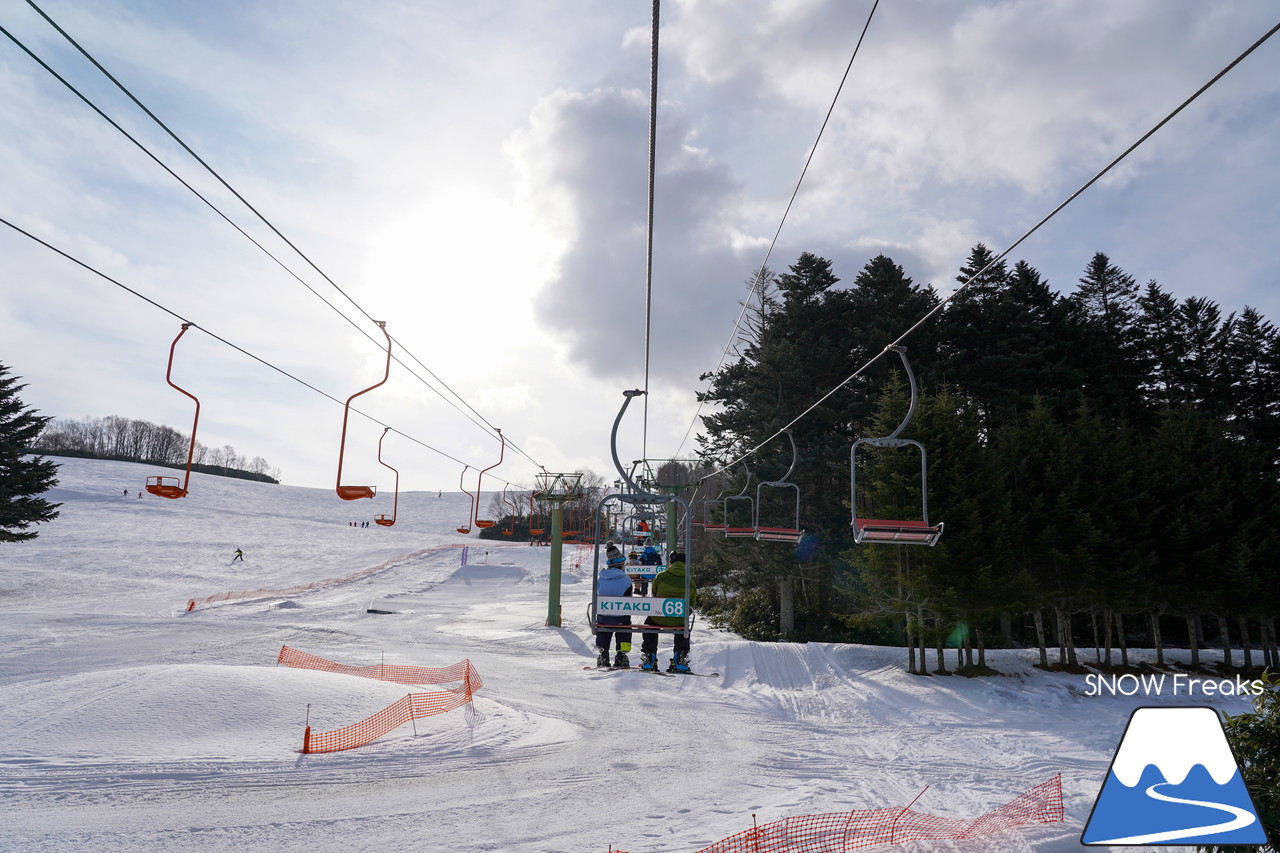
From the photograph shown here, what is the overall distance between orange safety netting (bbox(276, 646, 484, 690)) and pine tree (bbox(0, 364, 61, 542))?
108 ft

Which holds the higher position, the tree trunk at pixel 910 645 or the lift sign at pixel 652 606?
the lift sign at pixel 652 606

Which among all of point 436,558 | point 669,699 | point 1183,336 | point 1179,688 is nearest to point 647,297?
point 669,699

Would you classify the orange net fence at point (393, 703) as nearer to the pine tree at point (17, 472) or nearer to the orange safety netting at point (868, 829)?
the orange safety netting at point (868, 829)

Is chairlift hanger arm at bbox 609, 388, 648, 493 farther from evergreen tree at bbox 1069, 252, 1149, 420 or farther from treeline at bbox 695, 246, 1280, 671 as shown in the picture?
evergreen tree at bbox 1069, 252, 1149, 420

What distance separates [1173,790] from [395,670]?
17.3m

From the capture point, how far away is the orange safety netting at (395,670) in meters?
15.9

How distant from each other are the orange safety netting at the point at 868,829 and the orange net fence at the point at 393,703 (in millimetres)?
5924

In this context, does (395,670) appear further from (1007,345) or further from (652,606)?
(1007,345)

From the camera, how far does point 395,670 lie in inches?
697

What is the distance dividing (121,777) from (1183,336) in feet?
176

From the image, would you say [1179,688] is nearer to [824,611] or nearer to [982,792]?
[824,611]

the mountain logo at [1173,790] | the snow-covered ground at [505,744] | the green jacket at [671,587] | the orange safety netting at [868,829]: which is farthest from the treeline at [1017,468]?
the mountain logo at [1173,790]

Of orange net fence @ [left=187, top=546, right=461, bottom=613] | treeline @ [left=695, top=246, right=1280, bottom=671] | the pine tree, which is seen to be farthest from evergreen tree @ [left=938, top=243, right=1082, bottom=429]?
the pine tree

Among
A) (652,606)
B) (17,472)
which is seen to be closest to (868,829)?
(652,606)
